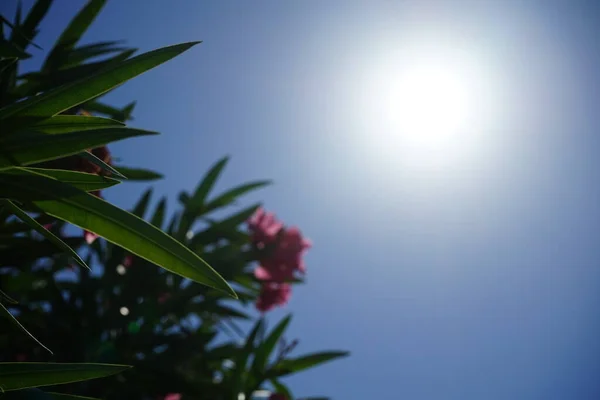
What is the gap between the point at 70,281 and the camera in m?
1.97

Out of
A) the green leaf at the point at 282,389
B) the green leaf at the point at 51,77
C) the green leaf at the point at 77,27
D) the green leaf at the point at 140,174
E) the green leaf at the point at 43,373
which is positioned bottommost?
the green leaf at the point at 282,389

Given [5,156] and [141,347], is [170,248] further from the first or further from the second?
[141,347]

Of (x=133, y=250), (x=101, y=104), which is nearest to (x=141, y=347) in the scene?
(x=101, y=104)

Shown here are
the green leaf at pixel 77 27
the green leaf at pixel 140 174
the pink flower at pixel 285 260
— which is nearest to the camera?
the green leaf at pixel 77 27

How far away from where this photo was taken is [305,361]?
1952 millimetres

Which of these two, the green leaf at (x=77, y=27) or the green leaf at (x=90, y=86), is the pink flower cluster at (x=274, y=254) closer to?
the green leaf at (x=77, y=27)

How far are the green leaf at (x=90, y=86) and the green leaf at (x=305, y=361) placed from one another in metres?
1.43

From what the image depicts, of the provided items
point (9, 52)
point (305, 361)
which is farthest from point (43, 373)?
point (305, 361)

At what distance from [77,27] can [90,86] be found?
0.68 metres

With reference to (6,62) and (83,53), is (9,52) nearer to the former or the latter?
(6,62)

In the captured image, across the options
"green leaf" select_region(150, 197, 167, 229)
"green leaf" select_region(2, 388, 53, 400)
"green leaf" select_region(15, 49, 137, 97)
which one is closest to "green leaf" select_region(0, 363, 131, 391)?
"green leaf" select_region(2, 388, 53, 400)

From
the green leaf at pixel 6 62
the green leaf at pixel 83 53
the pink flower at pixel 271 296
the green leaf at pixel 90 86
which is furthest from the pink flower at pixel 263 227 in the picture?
the green leaf at pixel 90 86

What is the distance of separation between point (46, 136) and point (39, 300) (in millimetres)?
1472

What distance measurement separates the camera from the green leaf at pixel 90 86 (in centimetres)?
71
